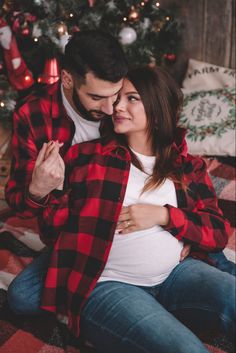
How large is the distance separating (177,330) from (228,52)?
203cm

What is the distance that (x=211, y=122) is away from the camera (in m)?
2.24

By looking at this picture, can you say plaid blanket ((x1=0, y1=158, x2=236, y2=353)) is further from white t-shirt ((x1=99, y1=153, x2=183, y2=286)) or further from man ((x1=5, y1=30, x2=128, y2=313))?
white t-shirt ((x1=99, y1=153, x2=183, y2=286))

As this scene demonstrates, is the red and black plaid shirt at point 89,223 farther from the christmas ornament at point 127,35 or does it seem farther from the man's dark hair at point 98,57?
the christmas ornament at point 127,35

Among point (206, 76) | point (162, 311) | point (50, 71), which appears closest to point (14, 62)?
point (50, 71)

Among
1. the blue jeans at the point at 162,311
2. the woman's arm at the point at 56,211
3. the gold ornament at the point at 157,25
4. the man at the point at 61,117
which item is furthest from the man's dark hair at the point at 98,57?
the gold ornament at the point at 157,25

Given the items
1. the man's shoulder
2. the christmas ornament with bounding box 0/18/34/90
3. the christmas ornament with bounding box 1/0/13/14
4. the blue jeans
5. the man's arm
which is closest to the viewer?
the blue jeans

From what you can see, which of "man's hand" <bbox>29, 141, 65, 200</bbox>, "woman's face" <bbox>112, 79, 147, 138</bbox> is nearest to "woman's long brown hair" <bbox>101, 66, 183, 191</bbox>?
"woman's face" <bbox>112, 79, 147, 138</bbox>

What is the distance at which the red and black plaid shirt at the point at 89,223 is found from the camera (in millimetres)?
1194

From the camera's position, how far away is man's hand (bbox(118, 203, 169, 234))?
1.18 meters

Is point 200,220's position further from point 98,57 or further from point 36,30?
point 36,30

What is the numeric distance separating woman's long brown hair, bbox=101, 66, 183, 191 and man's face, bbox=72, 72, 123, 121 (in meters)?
0.06

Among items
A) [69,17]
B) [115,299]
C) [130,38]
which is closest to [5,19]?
[69,17]

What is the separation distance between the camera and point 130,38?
7.98 ft

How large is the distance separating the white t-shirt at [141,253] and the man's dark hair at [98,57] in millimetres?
283
